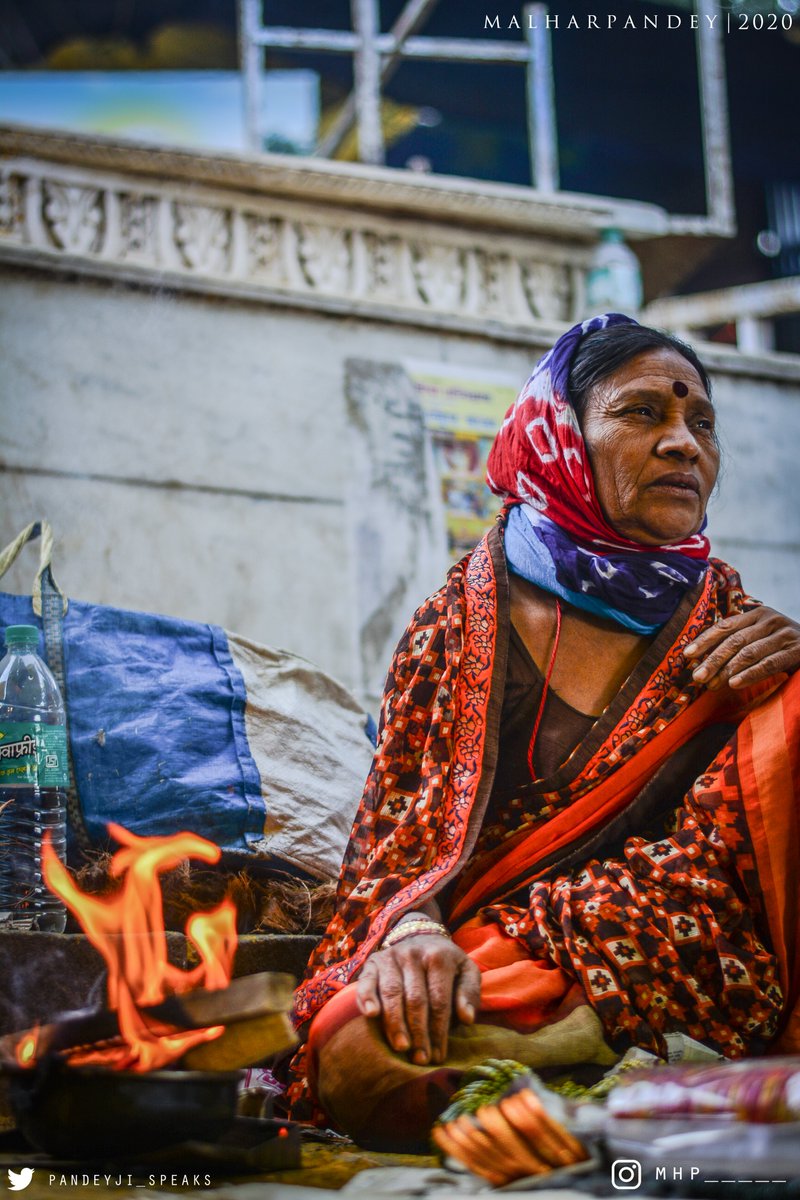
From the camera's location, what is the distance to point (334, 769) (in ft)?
12.3

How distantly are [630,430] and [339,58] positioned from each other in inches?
293

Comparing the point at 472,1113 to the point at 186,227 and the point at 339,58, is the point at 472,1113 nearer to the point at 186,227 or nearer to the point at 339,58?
the point at 186,227

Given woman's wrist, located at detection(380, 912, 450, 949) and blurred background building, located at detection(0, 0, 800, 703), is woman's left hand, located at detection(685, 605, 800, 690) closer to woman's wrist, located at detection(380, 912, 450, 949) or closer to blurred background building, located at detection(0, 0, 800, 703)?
woman's wrist, located at detection(380, 912, 450, 949)

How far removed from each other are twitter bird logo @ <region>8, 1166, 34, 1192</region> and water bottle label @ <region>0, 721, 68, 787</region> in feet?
4.29

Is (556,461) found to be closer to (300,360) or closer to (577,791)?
(577,791)

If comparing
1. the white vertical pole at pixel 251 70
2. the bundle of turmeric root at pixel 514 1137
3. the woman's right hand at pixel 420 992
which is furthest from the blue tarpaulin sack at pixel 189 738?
the white vertical pole at pixel 251 70

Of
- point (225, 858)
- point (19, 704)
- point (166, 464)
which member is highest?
point (166, 464)

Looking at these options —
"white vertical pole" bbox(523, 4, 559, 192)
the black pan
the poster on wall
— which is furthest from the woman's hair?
"white vertical pole" bbox(523, 4, 559, 192)

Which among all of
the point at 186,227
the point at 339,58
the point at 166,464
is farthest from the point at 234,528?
the point at 339,58

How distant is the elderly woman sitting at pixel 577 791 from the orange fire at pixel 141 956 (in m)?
0.23

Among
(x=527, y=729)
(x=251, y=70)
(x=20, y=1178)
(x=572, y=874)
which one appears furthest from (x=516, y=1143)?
(x=251, y=70)

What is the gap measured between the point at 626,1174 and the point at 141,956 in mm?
995

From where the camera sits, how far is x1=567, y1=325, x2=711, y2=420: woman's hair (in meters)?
3.21

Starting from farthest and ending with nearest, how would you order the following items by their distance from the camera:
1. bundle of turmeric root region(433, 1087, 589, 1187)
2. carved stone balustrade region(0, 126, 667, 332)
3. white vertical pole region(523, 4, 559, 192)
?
white vertical pole region(523, 4, 559, 192), carved stone balustrade region(0, 126, 667, 332), bundle of turmeric root region(433, 1087, 589, 1187)
